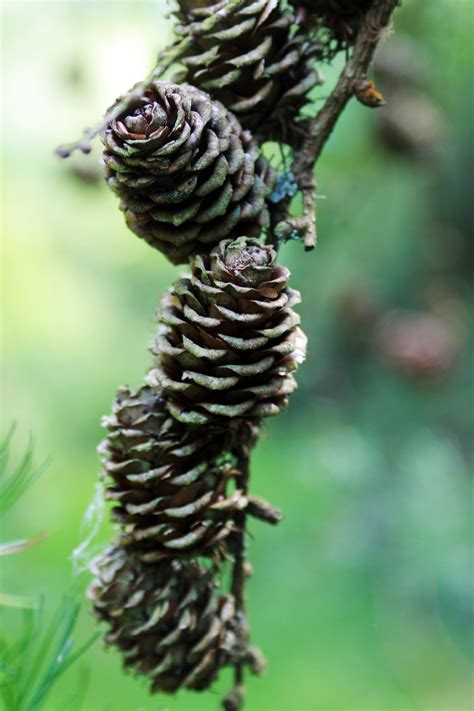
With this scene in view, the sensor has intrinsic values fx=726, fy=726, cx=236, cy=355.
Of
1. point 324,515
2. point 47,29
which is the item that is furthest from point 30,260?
point 324,515

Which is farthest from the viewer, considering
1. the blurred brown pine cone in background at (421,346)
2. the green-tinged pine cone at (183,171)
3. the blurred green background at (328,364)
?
the blurred brown pine cone in background at (421,346)

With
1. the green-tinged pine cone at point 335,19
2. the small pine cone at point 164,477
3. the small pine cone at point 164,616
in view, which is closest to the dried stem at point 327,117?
the green-tinged pine cone at point 335,19

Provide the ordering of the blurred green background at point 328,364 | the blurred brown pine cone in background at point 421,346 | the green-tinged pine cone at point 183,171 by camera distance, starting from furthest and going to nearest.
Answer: the blurred brown pine cone in background at point 421,346, the blurred green background at point 328,364, the green-tinged pine cone at point 183,171

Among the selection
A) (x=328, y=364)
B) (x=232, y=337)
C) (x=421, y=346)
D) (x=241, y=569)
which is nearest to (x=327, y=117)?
(x=232, y=337)

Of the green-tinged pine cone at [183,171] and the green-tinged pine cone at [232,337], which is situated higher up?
the green-tinged pine cone at [183,171]

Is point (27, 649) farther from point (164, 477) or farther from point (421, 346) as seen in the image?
point (421, 346)

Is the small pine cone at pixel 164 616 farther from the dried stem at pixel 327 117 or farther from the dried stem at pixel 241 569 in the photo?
the dried stem at pixel 327 117
